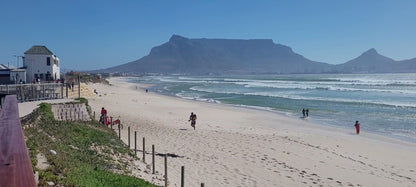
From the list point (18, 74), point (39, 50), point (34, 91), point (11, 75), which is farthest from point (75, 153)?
point (39, 50)

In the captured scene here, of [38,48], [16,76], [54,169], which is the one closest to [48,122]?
[54,169]

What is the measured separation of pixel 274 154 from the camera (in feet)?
46.3

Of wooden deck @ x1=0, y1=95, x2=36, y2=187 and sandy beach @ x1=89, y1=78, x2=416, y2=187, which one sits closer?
wooden deck @ x1=0, y1=95, x2=36, y2=187

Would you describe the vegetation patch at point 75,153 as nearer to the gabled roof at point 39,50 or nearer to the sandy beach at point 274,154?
the sandy beach at point 274,154

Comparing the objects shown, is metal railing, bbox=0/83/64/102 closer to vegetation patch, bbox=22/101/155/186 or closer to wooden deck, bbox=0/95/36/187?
vegetation patch, bbox=22/101/155/186

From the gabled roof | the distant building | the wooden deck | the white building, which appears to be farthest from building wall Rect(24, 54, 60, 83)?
the wooden deck

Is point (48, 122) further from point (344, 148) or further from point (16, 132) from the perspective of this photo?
point (344, 148)

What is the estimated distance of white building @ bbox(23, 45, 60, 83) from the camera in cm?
2819

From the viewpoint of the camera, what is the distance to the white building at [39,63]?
28.2 metres

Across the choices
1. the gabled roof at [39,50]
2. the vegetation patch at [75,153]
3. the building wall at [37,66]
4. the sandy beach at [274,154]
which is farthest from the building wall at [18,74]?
the vegetation patch at [75,153]

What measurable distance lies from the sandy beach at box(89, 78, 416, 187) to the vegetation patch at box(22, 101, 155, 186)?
1.63m

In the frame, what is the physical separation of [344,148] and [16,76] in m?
23.7

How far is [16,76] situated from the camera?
26.4 metres

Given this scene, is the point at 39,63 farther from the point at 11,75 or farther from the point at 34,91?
the point at 34,91
